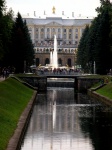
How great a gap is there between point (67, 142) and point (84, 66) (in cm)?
7577

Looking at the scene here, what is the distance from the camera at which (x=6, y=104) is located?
102ft

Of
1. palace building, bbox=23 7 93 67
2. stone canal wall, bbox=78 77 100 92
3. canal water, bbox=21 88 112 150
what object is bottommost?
stone canal wall, bbox=78 77 100 92

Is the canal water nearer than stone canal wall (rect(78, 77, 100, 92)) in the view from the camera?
Yes

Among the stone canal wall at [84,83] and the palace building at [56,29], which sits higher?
Answer: the palace building at [56,29]

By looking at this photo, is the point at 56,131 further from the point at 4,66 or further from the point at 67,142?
the point at 4,66

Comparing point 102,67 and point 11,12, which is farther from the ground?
point 11,12

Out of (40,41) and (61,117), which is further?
(40,41)

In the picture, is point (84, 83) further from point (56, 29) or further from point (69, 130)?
point (56, 29)

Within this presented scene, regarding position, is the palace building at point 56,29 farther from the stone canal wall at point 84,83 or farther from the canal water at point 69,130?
the canal water at point 69,130

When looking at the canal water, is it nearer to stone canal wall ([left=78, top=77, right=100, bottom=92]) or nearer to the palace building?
stone canal wall ([left=78, top=77, right=100, bottom=92])

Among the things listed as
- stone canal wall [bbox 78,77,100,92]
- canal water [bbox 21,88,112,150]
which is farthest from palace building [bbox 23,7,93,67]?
canal water [bbox 21,88,112,150]

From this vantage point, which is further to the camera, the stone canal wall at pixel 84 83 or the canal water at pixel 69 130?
the stone canal wall at pixel 84 83

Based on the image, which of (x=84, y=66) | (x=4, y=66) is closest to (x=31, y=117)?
(x=4, y=66)

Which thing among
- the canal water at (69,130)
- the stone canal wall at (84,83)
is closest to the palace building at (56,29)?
the stone canal wall at (84,83)
